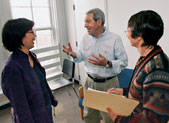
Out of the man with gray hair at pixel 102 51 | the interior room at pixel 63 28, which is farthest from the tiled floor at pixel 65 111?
the man with gray hair at pixel 102 51

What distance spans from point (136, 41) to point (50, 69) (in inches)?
122

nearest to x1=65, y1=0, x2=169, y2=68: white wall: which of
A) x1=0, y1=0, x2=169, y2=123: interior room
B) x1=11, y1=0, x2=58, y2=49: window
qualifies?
x1=0, y1=0, x2=169, y2=123: interior room

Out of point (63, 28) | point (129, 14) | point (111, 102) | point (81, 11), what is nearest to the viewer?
point (111, 102)

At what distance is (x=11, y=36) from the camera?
3.87 feet

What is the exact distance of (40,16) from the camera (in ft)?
11.0

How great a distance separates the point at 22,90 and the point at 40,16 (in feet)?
8.50

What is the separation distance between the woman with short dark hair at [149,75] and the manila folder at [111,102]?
1.7 inches

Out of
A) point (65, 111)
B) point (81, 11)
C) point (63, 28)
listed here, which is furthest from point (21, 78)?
point (63, 28)

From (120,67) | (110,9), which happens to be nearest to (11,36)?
(120,67)

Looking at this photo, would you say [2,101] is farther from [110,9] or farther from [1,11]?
[110,9]

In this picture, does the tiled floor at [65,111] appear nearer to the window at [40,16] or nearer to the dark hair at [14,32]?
the window at [40,16]

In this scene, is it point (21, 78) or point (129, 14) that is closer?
point (21, 78)

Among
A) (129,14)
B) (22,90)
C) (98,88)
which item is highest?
(129,14)

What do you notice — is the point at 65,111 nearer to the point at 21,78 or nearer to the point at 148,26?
the point at 21,78
